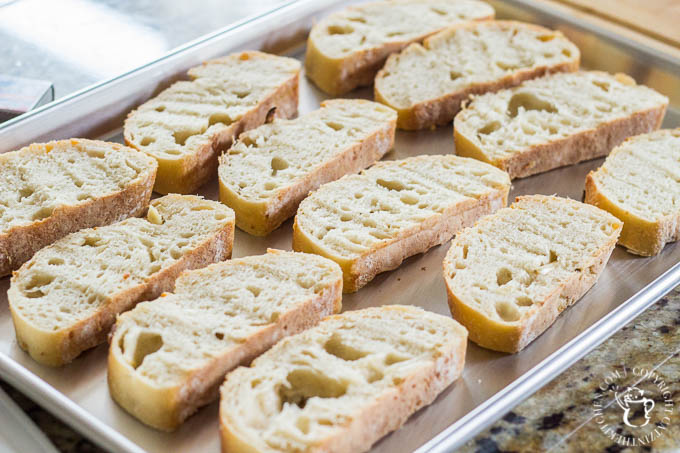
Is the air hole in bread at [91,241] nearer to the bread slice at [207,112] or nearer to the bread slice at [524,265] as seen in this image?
the bread slice at [207,112]

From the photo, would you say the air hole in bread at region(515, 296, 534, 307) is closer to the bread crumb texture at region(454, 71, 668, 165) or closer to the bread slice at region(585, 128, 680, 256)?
the bread slice at region(585, 128, 680, 256)

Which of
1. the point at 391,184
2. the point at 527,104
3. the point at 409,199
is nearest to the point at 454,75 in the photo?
the point at 527,104

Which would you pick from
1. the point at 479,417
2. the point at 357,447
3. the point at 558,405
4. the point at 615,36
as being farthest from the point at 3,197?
the point at 615,36

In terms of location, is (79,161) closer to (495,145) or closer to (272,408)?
(272,408)

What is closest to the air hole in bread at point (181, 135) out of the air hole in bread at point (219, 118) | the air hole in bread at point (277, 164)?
the air hole in bread at point (219, 118)

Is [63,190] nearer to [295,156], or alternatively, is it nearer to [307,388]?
[295,156]

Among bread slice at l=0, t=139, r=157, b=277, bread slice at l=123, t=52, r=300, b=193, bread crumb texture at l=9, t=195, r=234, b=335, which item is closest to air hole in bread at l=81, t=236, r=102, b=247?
bread crumb texture at l=9, t=195, r=234, b=335
